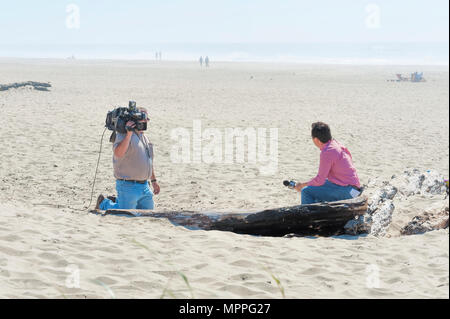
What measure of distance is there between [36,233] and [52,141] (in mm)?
7185

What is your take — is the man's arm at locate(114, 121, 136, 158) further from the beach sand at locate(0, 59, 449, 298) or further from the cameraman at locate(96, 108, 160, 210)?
the beach sand at locate(0, 59, 449, 298)

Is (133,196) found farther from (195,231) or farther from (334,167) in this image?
(334,167)

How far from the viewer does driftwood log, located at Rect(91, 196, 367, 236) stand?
5.97m

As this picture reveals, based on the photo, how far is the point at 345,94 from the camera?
27531 millimetres

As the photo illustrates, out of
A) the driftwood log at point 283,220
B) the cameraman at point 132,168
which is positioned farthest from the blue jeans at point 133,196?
the driftwood log at point 283,220

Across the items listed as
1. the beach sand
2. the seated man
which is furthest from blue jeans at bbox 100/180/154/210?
the seated man

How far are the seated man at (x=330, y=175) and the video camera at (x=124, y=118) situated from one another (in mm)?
2083

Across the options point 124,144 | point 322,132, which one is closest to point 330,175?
point 322,132

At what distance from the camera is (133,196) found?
645 centimetres

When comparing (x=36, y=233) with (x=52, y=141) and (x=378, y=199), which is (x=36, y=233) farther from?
(x=52, y=141)

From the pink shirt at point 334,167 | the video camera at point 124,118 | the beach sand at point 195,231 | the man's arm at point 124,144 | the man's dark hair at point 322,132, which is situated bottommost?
the beach sand at point 195,231

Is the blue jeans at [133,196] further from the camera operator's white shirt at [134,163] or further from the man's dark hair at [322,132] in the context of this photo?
the man's dark hair at [322,132]

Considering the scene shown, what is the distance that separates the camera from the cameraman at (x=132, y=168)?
618cm
